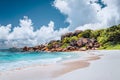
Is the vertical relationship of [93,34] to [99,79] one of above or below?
above

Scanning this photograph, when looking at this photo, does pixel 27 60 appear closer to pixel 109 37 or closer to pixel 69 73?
pixel 69 73

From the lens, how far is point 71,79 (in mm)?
10742

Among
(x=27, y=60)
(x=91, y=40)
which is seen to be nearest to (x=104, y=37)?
(x=91, y=40)

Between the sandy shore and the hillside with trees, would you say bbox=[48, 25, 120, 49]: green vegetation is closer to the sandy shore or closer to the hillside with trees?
the hillside with trees

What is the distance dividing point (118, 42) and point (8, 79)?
61.7 meters

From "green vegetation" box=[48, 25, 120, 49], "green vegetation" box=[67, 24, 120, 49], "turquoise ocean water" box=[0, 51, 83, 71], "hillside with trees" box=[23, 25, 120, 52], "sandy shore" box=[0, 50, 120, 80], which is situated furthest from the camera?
"hillside with trees" box=[23, 25, 120, 52]

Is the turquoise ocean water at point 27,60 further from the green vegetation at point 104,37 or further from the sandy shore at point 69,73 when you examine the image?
the green vegetation at point 104,37

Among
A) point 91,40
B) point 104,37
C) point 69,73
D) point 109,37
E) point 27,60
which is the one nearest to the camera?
point 69,73

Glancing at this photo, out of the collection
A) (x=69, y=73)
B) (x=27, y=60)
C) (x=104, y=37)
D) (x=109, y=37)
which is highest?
(x=104, y=37)

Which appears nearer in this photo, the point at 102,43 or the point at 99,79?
the point at 99,79

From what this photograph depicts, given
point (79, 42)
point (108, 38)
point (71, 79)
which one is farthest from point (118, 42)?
point (71, 79)

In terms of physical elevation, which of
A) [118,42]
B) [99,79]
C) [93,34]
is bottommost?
[99,79]

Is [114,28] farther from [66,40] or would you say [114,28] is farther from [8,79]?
[8,79]

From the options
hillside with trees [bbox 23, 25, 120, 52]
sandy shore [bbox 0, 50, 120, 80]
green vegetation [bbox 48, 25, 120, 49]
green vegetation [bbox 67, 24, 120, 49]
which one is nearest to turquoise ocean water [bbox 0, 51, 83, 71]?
sandy shore [bbox 0, 50, 120, 80]
